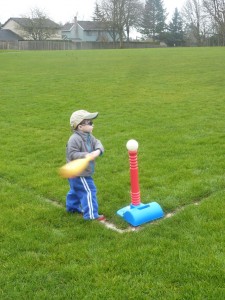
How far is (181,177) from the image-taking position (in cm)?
615

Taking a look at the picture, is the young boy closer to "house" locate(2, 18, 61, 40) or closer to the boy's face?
the boy's face

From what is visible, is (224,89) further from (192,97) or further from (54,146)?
(54,146)

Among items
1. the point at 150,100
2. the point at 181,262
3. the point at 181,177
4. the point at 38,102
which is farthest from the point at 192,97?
the point at 181,262

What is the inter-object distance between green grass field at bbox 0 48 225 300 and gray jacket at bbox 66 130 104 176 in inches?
27.6

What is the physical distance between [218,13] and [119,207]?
73766 millimetres

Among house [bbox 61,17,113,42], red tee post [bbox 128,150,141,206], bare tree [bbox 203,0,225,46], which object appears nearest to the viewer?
red tee post [bbox 128,150,141,206]

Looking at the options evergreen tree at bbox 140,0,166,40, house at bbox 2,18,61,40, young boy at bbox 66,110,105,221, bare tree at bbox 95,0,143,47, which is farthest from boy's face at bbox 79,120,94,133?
evergreen tree at bbox 140,0,166,40

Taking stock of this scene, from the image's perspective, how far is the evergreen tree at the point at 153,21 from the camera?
77.5 meters

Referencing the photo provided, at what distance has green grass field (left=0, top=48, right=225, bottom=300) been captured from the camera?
3.61 m

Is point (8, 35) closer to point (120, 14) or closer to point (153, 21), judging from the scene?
point (120, 14)

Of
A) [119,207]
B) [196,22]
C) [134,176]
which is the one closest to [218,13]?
[196,22]

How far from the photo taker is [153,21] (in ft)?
257

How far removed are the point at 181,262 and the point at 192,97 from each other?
10763 millimetres

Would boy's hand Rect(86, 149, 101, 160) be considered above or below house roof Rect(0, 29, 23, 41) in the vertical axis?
below
